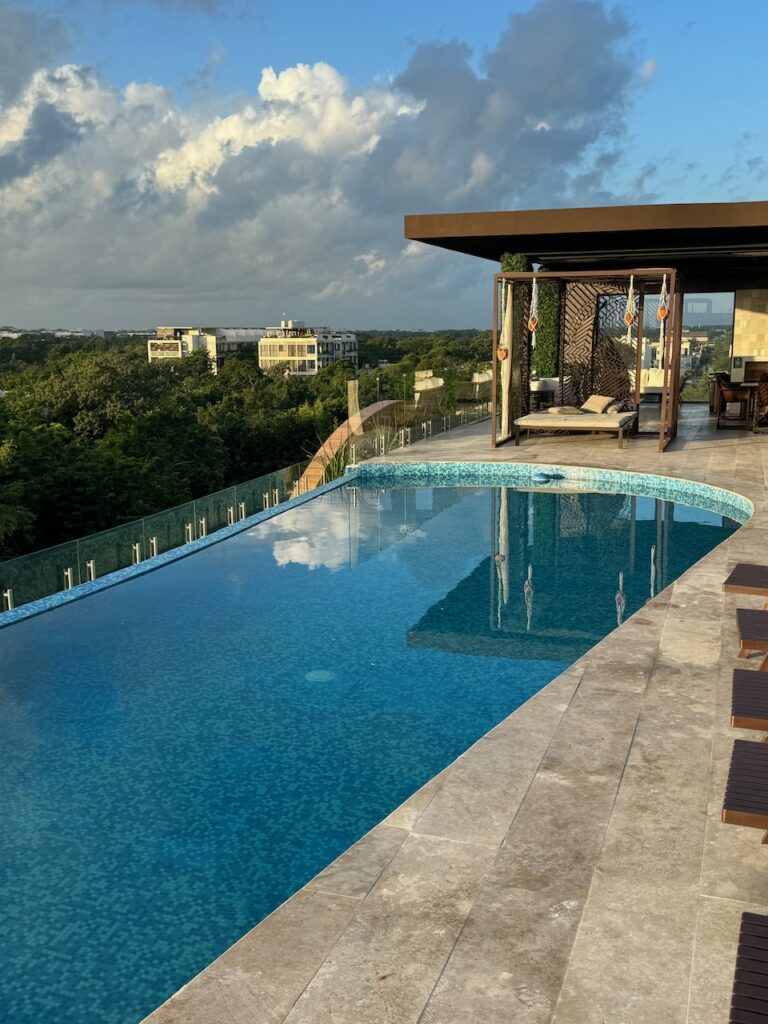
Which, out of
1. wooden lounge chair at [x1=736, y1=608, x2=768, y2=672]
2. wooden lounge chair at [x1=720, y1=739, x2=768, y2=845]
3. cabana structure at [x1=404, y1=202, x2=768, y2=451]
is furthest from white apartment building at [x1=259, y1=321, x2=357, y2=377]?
wooden lounge chair at [x1=720, y1=739, x2=768, y2=845]

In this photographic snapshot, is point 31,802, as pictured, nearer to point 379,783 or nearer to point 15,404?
point 379,783

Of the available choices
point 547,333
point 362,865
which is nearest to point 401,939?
point 362,865

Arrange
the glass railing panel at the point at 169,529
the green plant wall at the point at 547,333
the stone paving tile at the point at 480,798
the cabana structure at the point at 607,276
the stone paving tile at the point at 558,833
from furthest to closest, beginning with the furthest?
the green plant wall at the point at 547,333 → the cabana structure at the point at 607,276 → the glass railing panel at the point at 169,529 → the stone paving tile at the point at 480,798 → the stone paving tile at the point at 558,833

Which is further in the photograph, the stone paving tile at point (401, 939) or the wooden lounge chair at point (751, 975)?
the stone paving tile at point (401, 939)

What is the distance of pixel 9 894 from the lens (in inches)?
179

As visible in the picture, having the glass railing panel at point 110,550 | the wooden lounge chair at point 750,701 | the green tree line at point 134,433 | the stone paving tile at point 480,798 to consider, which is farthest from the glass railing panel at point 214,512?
the wooden lounge chair at point 750,701

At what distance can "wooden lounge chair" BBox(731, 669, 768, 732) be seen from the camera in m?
4.04

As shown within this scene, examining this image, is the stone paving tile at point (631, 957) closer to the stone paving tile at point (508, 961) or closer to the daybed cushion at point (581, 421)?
the stone paving tile at point (508, 961)

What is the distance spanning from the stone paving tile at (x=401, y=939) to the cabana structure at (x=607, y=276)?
40.6 feet

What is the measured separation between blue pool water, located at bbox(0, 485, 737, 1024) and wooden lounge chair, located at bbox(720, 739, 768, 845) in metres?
2.21

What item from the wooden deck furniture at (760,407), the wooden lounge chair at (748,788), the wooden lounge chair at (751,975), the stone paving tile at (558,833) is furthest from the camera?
the wooden deck furniture at (760,407)

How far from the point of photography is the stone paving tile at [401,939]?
3047 mm

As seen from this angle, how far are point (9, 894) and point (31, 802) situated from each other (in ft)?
3.15

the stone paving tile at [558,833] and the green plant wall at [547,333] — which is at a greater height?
the green plant wall at [547,333]
